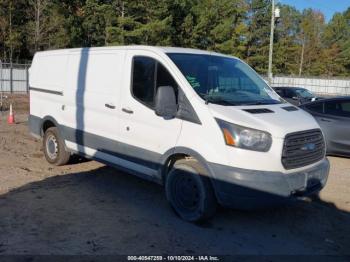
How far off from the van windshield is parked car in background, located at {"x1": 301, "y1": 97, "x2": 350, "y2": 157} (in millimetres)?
4099

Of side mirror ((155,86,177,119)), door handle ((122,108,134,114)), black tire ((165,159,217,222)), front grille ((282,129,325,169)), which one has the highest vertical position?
side mirror ((155,86,177,119))

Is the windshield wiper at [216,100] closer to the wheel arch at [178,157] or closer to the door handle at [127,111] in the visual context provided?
the wheel arch at [178,157]

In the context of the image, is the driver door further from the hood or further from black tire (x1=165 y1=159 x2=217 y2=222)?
the hood

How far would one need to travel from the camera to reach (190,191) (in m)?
5.79

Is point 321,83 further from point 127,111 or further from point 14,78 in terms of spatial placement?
point 127,111

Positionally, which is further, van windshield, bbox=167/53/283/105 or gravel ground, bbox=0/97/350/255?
van windshield, bbox=167/53/283/105

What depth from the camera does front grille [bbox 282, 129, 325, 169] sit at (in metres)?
5.32

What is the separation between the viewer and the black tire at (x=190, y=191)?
554 centimetres

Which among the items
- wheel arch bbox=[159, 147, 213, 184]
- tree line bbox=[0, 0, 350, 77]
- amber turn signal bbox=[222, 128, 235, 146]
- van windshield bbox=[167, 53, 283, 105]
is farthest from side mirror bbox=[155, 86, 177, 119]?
tree line bbox=[0, 0, 350, 77]

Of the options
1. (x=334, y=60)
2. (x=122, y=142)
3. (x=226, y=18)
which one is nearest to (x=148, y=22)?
(x=226, y=18)

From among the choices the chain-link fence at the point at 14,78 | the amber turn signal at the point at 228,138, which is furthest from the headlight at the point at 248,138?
the chain-link fence at the point at 14,78

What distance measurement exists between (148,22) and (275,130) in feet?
128

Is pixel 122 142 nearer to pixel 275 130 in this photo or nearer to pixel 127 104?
pixel 127 104

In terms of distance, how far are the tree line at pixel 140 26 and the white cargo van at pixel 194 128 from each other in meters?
31.7
